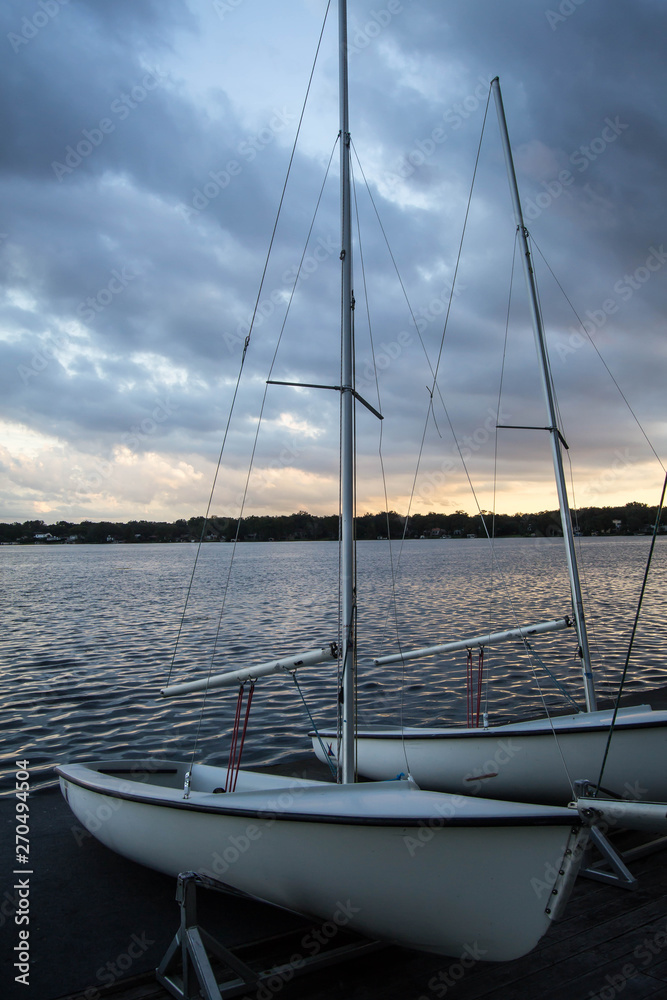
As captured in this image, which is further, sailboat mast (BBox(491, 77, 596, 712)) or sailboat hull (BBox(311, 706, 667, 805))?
sailboat mast (BBox(491, 77, 596, 712))

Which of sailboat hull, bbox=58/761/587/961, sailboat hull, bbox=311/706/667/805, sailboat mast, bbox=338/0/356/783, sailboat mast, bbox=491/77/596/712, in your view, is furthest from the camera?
sailboat mast, bbox=491/77/596/712

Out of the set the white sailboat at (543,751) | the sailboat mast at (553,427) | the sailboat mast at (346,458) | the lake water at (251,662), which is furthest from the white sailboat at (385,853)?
the lake water at (251,662)

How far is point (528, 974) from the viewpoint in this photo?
4.17 metres

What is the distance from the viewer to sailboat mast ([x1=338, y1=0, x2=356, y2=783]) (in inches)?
232

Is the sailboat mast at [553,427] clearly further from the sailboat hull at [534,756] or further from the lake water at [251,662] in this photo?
the lake water at [251,662]

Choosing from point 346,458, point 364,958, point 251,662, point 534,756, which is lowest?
point 251,662

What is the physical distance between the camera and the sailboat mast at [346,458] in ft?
19.3

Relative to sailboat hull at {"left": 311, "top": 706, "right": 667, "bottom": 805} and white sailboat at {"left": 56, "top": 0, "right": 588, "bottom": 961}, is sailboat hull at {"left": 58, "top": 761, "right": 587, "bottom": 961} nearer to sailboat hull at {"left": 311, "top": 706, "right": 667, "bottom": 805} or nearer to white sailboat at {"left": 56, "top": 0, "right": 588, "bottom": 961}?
white sailboat at {"left": 56, "top": 0, "right": 588, "bottom": 961}

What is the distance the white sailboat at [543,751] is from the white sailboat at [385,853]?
6.90 ft

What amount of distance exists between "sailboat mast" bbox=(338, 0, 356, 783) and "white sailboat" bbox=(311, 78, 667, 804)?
73.7 inches

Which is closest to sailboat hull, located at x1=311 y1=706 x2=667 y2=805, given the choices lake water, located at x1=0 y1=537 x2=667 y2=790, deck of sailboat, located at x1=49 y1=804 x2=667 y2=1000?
deck of sailboat, located at x1=49 y1=804 x2=667 y2=1000

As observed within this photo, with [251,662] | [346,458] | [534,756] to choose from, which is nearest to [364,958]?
[534,756]

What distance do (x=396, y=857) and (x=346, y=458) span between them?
3.51 m

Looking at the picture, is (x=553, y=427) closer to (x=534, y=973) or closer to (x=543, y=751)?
(x=543, y=751)
